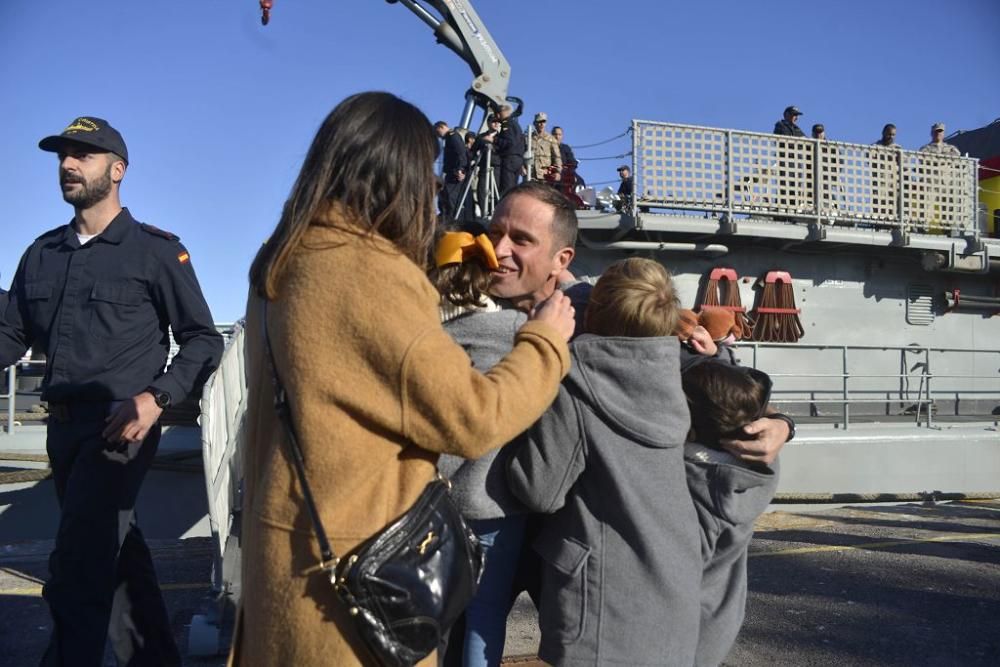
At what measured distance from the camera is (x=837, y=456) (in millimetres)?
9133

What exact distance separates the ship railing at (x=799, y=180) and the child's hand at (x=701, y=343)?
8033 millimetres

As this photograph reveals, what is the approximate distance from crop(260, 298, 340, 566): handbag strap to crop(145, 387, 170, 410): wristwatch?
66.7 inches

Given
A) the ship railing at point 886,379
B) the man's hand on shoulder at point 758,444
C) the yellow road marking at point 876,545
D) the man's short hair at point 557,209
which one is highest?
the man's short hair at point 557,209

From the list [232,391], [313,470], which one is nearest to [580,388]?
[313,470]

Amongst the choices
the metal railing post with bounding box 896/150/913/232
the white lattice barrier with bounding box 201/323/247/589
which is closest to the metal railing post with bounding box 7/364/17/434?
the white lattice barrier with bounding box 201/323/247/589

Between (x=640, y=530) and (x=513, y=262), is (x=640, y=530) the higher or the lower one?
the lower one

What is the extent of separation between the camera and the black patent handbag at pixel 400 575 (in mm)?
1434

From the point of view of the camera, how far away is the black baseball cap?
306 centimetres

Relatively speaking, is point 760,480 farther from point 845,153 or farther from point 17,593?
point 845,153

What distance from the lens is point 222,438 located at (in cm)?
462

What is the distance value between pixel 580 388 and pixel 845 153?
35.5 ft

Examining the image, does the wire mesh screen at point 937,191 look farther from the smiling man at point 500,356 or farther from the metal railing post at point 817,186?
the smiling man at point 500,356

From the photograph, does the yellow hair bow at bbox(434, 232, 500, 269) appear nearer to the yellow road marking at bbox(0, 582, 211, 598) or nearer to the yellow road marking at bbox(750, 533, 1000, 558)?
the yellow road marking at bbox(0, 582, 211, 598)

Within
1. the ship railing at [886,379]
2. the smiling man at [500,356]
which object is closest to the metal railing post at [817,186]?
the ship railing at [886,379]
